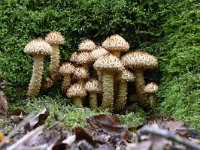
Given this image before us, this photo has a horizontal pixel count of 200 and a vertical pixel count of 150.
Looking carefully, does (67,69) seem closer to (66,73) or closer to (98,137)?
→ (66,73)

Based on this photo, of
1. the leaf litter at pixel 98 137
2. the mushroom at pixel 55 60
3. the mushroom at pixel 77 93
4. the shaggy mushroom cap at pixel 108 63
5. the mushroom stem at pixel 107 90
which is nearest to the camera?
the leaf litter at pixel 98 137

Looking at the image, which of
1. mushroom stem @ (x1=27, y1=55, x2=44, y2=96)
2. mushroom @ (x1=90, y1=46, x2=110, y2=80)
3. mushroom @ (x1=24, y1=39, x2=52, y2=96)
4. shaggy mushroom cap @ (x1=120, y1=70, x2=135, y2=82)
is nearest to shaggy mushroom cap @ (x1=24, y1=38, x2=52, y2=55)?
mushroom @ (x1=24, y1=39, x2=52, y2=96)

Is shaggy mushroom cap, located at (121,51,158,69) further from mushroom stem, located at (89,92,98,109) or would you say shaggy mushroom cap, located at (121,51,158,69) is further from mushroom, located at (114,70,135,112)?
mushroom stem, located at (89,92,98,109)

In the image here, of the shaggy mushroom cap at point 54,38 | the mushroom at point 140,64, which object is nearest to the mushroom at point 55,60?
the shaggy mushroom cap at point 54,38

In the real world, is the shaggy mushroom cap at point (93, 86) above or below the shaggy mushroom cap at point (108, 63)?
below

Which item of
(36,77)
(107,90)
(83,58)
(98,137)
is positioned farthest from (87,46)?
(98,137)

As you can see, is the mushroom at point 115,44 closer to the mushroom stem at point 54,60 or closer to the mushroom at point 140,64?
the mushroom at point 140,64
